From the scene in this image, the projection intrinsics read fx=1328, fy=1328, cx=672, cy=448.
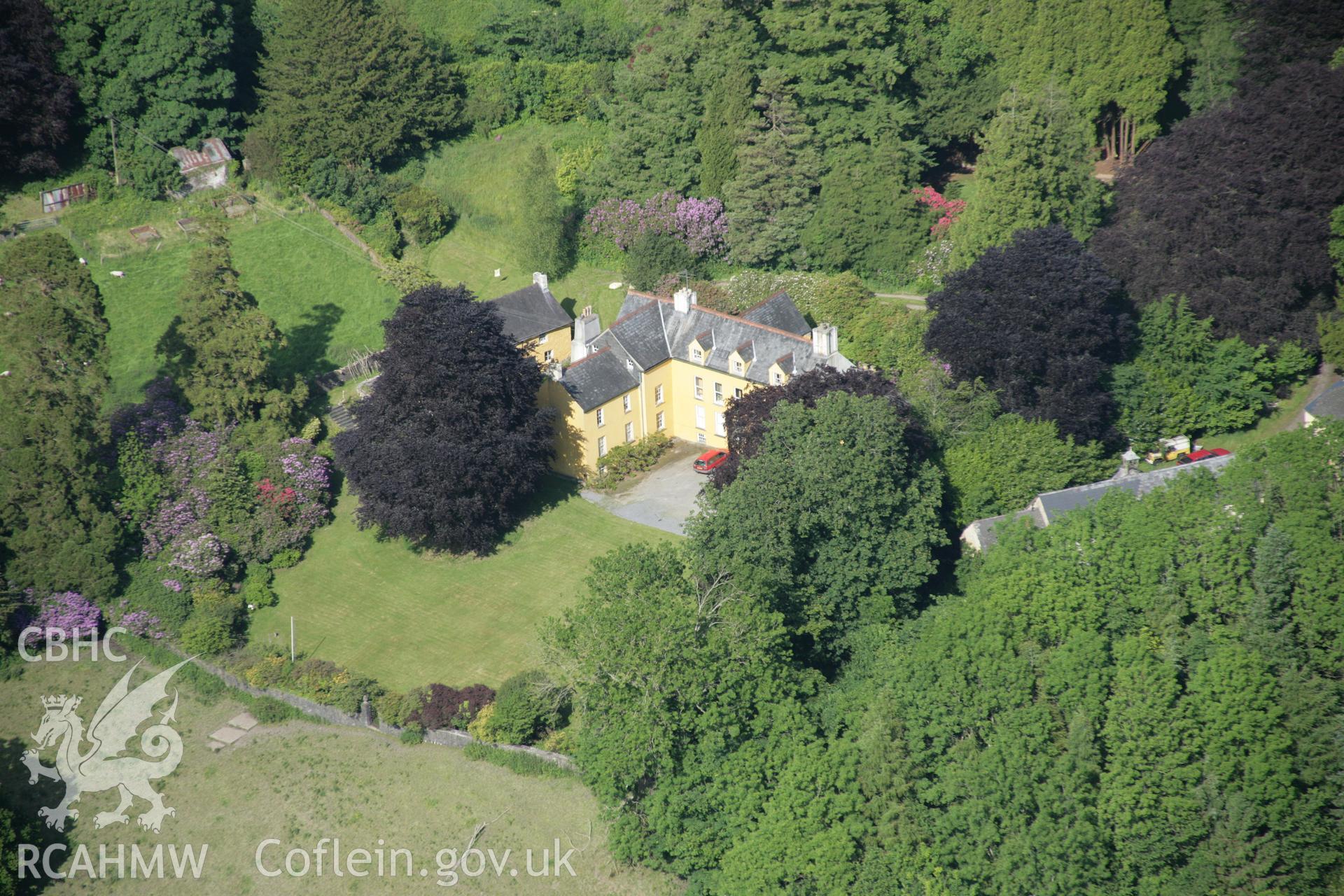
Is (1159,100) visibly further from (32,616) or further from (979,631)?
(32,616)

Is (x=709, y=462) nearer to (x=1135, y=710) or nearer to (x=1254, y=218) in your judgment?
(x=1135, y=710)

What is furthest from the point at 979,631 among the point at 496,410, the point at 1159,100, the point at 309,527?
the point at 1159,100

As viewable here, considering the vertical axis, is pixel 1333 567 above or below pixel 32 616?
above

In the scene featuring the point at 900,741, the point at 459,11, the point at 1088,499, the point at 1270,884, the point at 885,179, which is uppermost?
the point at 459,11

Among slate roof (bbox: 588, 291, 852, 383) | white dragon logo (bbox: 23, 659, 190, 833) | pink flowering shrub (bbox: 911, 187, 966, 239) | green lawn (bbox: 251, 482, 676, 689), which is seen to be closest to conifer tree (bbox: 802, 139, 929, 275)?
pink flowering shrub (bbox: 911, 187, 966, 239)

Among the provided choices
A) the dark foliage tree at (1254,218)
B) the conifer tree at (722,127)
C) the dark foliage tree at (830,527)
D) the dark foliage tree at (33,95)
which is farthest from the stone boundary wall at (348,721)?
the conifer tree at (722,127)

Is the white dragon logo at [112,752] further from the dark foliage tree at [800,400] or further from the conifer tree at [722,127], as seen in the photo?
the conifer tree at [722,127]

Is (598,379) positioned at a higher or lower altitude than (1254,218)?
lower

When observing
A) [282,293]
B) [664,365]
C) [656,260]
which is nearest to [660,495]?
[664,365]
